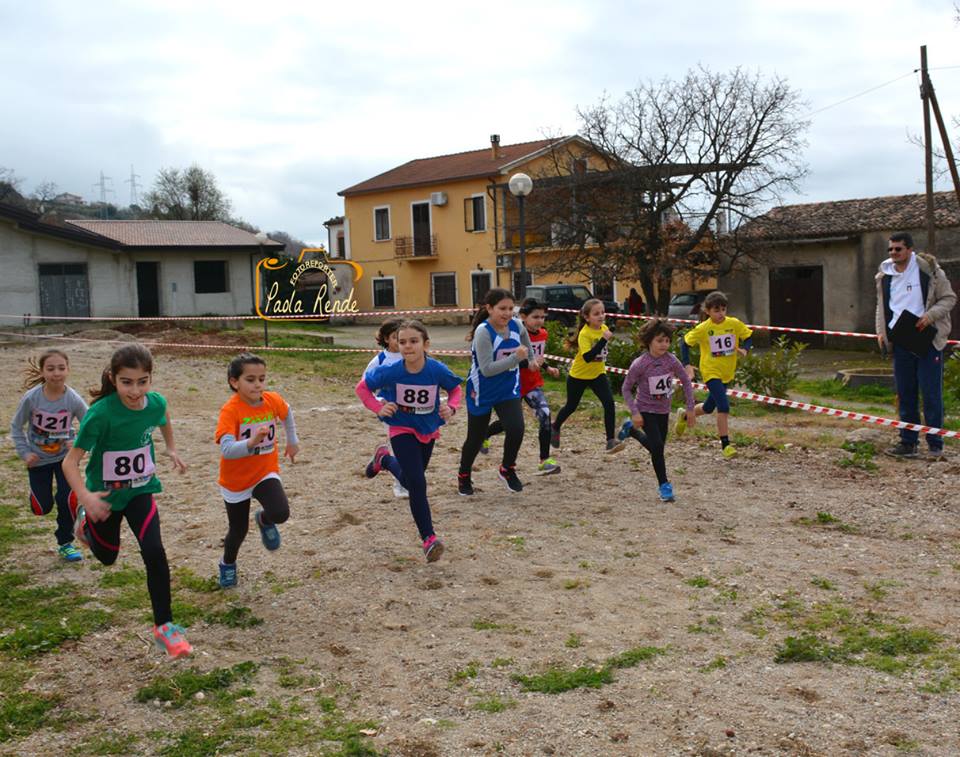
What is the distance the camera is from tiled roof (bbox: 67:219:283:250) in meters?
36.7

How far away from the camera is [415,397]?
6574mm

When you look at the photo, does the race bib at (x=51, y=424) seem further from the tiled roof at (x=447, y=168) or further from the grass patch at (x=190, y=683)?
the tiled roof at (x=447, y=168)

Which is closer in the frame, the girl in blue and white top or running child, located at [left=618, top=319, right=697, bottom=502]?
the girl in blue and white top

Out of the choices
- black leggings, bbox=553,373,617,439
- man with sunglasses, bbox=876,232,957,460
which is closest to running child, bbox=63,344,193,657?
black leggings, bbox=553,373,617,439

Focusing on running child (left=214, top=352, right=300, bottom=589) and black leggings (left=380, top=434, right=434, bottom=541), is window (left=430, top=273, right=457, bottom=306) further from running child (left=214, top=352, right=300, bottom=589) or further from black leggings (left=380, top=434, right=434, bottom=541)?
running child (left=214, top=352, right=300, bottom=589)

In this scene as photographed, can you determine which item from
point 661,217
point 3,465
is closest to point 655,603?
point 3,465

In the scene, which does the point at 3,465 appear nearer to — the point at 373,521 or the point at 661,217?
the point at 373,521

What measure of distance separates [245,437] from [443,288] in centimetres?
4345

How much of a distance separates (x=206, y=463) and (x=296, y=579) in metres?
4.29

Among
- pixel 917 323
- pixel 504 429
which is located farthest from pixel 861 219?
pixel 504 429

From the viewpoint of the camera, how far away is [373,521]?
7469mm

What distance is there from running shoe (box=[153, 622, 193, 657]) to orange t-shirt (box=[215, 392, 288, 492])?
1.07 metres

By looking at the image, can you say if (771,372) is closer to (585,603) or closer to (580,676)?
(585,603)

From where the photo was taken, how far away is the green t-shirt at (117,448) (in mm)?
5094
